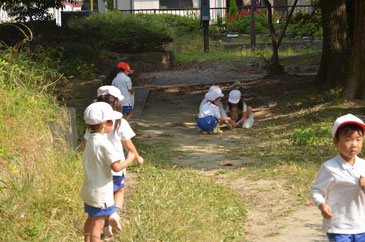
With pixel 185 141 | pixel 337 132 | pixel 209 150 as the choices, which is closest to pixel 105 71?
pixel 185 141

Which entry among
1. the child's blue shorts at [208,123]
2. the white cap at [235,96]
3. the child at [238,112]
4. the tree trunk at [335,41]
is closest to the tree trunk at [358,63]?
the tree trunk at [335,41]

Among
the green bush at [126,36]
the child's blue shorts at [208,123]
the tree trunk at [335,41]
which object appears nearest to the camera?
the child's blue shorts at [208,123]

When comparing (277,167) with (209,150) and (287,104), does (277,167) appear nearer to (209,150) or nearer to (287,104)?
(209,150)

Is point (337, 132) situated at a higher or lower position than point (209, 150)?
higher

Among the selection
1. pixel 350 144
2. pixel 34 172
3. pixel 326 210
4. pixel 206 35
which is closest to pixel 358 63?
pixel 34 172

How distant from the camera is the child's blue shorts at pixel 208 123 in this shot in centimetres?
1009

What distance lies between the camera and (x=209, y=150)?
8.78m

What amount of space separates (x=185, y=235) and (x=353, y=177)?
156 cm

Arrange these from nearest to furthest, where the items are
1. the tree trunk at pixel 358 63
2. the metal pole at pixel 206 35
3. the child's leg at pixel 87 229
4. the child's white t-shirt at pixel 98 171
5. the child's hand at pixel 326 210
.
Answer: the child's hand at pixel 326 210 → the child's white t-shirt at pixel 98 171 → the child's leg at pixel 87 229 → the tree trunk at pixel 358 63 → the metal pole at pixel 206 35

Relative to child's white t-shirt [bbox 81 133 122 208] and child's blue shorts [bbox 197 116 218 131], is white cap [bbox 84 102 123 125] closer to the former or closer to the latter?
child's white t-shirt [bbox 81 133 122 208]

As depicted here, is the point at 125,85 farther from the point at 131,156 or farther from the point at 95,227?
the point at 95,227

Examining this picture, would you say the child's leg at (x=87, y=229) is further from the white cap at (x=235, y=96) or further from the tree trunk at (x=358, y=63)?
the tree trunk at (x=358, y=63)

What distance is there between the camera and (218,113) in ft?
33.8

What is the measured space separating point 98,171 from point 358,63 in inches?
290
